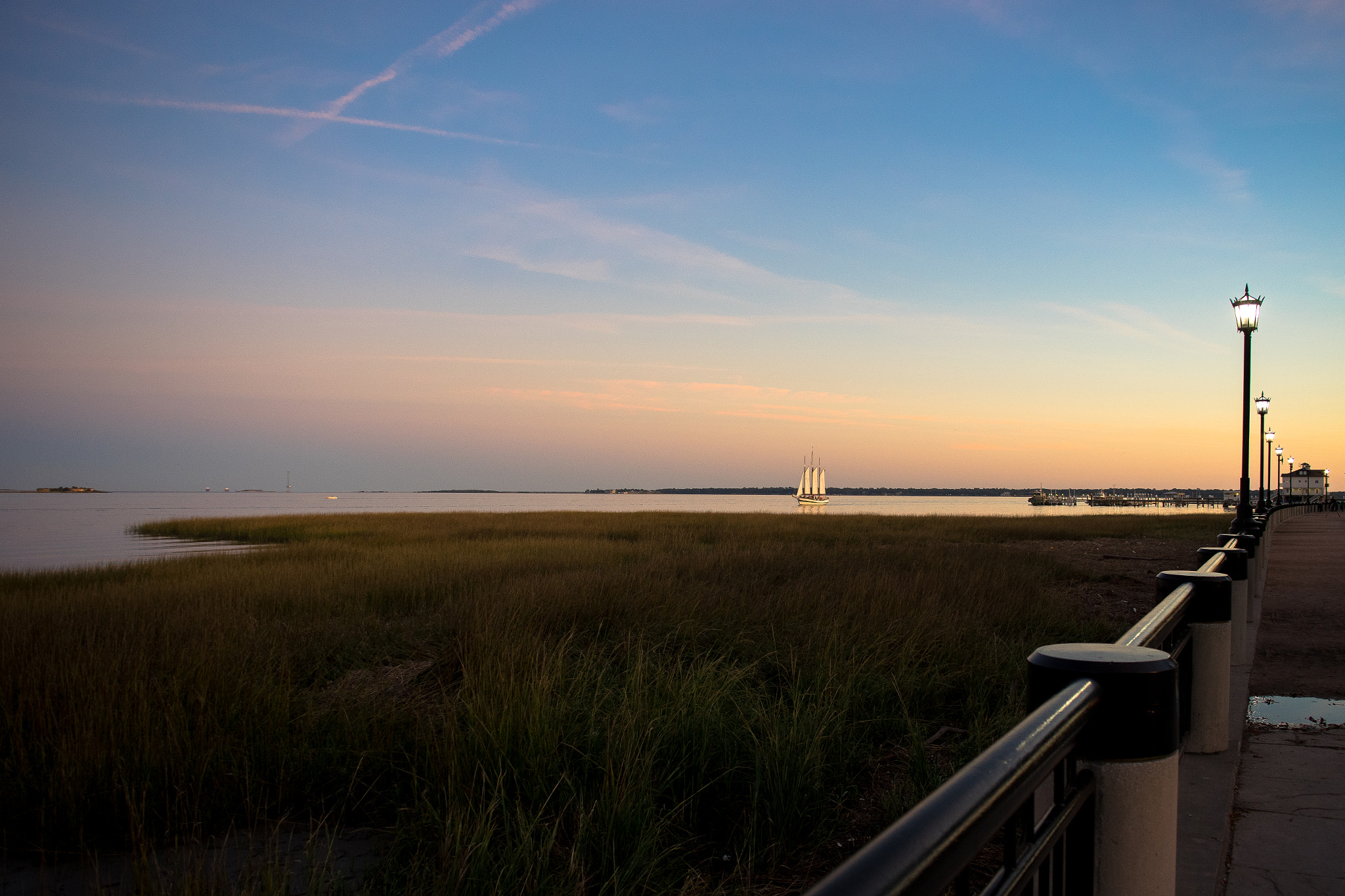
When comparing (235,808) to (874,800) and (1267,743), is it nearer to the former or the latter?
(874,800)

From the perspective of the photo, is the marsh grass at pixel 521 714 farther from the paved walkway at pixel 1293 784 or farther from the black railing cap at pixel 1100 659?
the black railing cap at pixel 1100 659

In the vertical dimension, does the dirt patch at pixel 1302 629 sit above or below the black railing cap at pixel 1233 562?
below

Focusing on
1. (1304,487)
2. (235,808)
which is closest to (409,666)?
(235,808)

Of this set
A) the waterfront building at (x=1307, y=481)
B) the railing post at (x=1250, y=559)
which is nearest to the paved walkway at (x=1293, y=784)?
the railing post at (x=1250, y=559)

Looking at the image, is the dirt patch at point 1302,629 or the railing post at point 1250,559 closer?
the dirt patch at point 1302,629

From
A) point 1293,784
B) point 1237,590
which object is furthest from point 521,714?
point 1237,590

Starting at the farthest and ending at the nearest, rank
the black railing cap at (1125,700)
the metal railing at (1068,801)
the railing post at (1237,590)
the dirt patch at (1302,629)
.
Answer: the dirt patch at (1302,629) → the railing post at (1237,590) → the black railing cap at (1125,700) → the metal railing at (1068,801)

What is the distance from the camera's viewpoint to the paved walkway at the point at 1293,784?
3295 mm

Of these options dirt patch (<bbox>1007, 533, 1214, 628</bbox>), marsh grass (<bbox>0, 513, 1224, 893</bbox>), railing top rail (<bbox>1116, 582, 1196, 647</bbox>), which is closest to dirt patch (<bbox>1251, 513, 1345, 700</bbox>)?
dirt patch (<bbox>1007, 533, 1214, 628</bbox>)

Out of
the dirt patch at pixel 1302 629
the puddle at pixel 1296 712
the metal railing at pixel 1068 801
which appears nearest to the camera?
the metal railing at pixel 1068 801

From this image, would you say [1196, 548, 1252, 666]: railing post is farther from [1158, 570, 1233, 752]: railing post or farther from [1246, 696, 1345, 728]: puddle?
[1158, 570, 1233, 752]: railing post

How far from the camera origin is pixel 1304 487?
109 m

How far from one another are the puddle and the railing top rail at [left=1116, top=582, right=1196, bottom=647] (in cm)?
200

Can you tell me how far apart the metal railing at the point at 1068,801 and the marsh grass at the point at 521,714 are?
1872 mm
